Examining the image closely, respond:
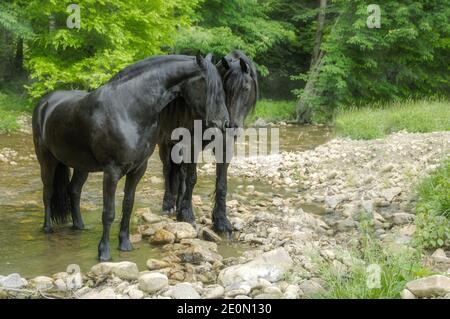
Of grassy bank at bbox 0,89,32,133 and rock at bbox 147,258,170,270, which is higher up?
grassy bank at bbox 0,89,32,133

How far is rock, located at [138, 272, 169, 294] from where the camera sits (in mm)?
4035

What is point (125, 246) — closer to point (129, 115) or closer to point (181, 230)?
point (181, 230)

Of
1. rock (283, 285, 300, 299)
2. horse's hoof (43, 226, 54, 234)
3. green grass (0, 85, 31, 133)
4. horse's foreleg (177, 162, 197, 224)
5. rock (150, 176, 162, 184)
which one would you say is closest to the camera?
rock (283, 285, 300, 299)

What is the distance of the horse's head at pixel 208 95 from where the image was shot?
16.1 feet

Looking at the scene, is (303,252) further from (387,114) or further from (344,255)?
(387,114)

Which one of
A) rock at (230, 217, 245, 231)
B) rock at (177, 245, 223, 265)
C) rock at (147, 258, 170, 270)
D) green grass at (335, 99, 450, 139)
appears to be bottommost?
rock at (230, 217, 245, 231)

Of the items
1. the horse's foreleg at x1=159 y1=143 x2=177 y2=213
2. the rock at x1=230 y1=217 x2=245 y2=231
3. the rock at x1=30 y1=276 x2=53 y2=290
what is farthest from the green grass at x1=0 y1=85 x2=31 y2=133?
the rock at x1=30 y1=276 x2=53 y2=290

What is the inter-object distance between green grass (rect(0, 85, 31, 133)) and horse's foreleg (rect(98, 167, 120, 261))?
33.5 feet

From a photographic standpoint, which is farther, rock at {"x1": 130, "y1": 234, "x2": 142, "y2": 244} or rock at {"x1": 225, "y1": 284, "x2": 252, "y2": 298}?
rock at {"x1": 130, "y1": 234, "x2": 142, "y2": 244}

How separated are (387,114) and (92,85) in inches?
322

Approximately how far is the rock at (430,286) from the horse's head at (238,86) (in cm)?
254

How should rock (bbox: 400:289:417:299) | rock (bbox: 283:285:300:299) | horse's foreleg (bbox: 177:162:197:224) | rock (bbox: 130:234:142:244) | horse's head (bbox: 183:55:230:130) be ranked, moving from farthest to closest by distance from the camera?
horse's foreleg (bbox: 177:162:197:224), rock (bbox: 130:234:142:244), horse's head (bbox: 183:55:230:130), rock (bbox: 283:285:300:299), rock (bbox: 400:289:417:299)

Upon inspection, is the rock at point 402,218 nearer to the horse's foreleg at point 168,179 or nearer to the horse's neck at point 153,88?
the horse's foreleg at point 168,179

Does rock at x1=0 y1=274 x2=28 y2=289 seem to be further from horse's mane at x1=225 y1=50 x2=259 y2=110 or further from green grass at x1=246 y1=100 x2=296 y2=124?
green grass at x1=246 y1=100 x2=296 y2=124
